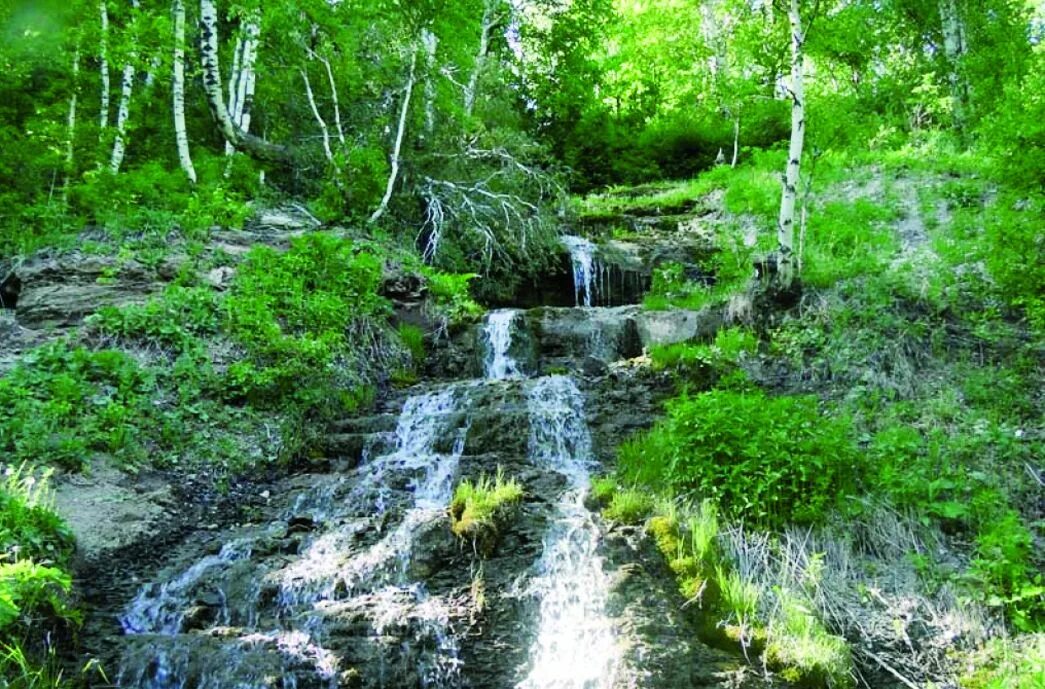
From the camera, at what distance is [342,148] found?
12.8m

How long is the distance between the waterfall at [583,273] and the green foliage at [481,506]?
7635 mm

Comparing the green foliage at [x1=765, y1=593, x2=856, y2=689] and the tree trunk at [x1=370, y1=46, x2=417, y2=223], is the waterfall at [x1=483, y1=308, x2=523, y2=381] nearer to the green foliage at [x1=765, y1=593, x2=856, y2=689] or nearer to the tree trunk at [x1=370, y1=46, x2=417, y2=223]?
the tree trunk at [x1=370, y1=46, x2=417, y2=223]

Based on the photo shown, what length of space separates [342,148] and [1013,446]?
35.8 ft

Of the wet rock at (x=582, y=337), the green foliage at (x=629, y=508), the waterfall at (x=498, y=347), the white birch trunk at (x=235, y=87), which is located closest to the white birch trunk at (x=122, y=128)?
the white birch trunk at (x=235, y=87)

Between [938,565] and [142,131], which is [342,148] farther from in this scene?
[938,565]

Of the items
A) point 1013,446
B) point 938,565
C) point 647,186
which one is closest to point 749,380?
point 1013,446

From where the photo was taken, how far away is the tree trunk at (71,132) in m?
11.1

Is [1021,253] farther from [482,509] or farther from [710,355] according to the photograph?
[482,509]

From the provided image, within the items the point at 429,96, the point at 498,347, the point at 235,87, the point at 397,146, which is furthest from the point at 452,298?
the point at 235,87

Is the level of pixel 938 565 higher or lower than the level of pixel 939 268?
lower

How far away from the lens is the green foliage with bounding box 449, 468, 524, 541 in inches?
221

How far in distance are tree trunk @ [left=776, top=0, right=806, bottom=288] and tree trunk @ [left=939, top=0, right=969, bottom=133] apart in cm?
851

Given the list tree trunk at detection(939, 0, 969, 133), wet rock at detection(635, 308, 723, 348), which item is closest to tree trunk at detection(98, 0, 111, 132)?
wet rock at detection(635, 308, 723, 348)

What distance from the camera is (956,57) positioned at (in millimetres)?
16359
